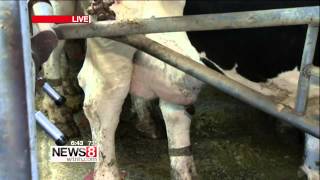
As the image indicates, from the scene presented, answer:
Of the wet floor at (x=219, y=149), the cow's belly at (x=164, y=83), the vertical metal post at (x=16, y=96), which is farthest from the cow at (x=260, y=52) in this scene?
the vertical metal post at (x=16, y=96)

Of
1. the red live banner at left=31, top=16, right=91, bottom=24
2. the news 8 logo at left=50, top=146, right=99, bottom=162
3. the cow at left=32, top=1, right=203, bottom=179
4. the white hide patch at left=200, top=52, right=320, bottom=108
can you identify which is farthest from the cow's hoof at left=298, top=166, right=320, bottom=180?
the red live banner at left=31, top=16, right=91, bottom=24

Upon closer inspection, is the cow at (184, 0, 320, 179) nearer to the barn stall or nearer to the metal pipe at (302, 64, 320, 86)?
the barn stall

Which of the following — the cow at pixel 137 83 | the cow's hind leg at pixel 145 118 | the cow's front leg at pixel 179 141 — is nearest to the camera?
the cow at pixel 137 83

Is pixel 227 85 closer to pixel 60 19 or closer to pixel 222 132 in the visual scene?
pixel 60 19

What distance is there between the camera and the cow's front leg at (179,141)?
1.83 m

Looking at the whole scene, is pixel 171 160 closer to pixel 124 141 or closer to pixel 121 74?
pixel 124 141

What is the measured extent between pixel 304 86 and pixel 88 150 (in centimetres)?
56

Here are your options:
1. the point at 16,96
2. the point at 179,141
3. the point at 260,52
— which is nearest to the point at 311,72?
the point at 16,96

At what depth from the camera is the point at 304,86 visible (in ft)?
3.47

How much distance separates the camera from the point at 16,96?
959 mm

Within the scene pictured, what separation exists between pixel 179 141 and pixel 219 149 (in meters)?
0.31

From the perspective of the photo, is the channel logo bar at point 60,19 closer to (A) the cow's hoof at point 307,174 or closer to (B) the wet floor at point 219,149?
(B) the wet floor at point 219,149

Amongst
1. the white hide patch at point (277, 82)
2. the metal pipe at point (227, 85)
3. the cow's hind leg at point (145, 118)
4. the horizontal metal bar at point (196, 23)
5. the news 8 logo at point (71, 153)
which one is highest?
the horizontal metal bar at point (196, 23)

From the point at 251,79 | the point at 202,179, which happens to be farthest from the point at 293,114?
the point at 202,179
